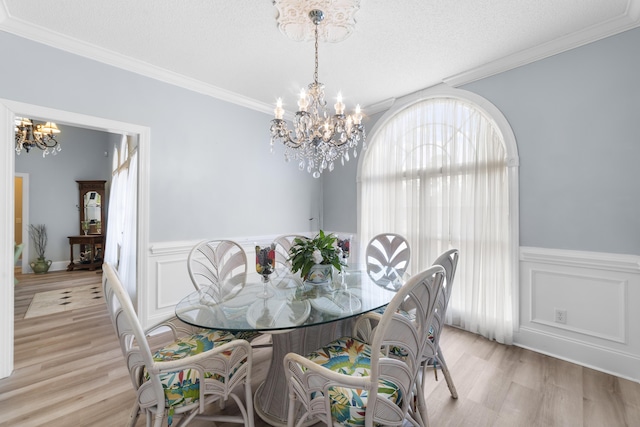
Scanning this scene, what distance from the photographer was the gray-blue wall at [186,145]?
2330 millimetres

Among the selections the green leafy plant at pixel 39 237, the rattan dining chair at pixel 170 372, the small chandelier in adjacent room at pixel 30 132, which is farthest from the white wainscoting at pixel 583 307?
the green leafy plant at pixel 39 237

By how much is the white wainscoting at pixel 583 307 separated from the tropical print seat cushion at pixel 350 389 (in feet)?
6.54

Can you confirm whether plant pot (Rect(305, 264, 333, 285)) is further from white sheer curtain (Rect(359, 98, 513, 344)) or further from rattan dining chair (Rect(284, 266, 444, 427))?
white sheer curtain (Rect(359, 98, 513, 344))

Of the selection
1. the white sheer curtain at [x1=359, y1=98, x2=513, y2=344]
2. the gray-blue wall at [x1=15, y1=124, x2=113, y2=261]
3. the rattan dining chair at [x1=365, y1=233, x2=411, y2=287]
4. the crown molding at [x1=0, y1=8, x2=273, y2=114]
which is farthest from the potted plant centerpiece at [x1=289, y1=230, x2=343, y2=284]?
the gray-blue wall at [x1=15, y1=124, x2=113, y2=261]

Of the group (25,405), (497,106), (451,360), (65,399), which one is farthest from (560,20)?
(25,405)

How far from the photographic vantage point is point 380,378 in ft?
3.74

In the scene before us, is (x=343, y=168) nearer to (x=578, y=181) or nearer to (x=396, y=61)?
(x=396, y=61)

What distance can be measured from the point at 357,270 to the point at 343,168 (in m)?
2.11

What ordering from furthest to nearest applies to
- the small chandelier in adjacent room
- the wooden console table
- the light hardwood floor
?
the wooden console table
the small chandelier in adjacent room
the light hardwood floor

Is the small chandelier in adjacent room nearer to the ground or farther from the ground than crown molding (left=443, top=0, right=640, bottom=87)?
nearer to the ground

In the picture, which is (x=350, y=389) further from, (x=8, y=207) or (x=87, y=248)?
(x=87, y=248)

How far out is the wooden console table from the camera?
5910 mm

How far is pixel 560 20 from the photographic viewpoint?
2.10 meters

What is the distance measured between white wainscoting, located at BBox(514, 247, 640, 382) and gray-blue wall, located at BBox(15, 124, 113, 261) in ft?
26.3
